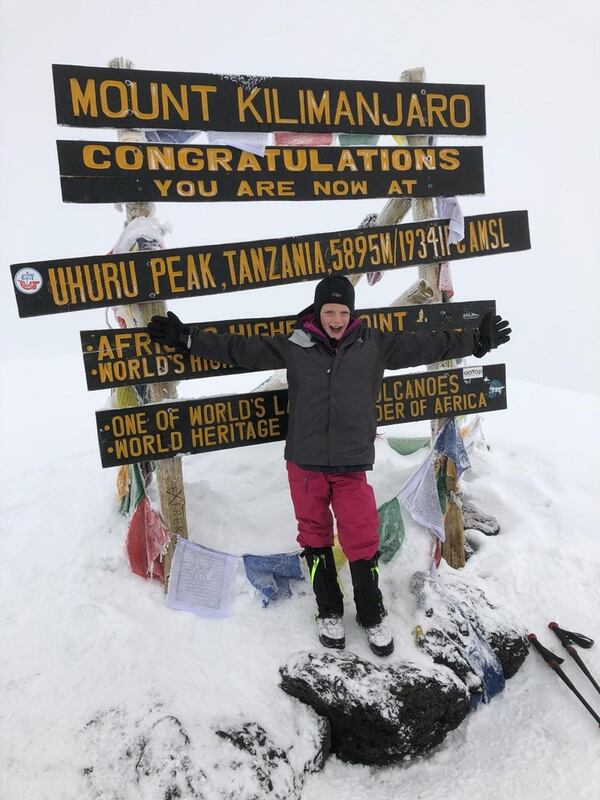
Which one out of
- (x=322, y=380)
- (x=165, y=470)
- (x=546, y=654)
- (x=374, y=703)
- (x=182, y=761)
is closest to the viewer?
(x=182, y=761)

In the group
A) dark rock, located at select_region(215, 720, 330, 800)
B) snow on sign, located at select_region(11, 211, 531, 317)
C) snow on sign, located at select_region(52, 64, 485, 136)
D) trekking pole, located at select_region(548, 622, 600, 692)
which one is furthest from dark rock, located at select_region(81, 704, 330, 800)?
snow on sign, located at select_region(52, 64, 485, 136)

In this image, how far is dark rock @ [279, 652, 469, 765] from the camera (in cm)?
287

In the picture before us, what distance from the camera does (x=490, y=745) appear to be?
9.86 ft

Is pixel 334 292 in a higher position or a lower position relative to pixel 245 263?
lower

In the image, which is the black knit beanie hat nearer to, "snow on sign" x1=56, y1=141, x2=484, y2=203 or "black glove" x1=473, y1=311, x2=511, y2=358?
"snow on sign" x1=56, y1=141, x2=484, y2=203

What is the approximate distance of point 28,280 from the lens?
2.99 m

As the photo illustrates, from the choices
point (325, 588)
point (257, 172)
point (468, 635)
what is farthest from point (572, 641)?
point (257, 172)

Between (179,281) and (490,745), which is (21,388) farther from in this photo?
(490,745)

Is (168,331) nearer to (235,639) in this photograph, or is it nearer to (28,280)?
(28,280)

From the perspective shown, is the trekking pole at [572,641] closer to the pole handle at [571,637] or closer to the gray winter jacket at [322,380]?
the pole handle at [571,637]

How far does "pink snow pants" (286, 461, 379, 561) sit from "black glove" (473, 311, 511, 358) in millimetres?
1215

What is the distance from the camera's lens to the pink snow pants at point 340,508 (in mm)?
3154

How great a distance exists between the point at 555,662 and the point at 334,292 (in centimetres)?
275

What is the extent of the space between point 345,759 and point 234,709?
74 cm
